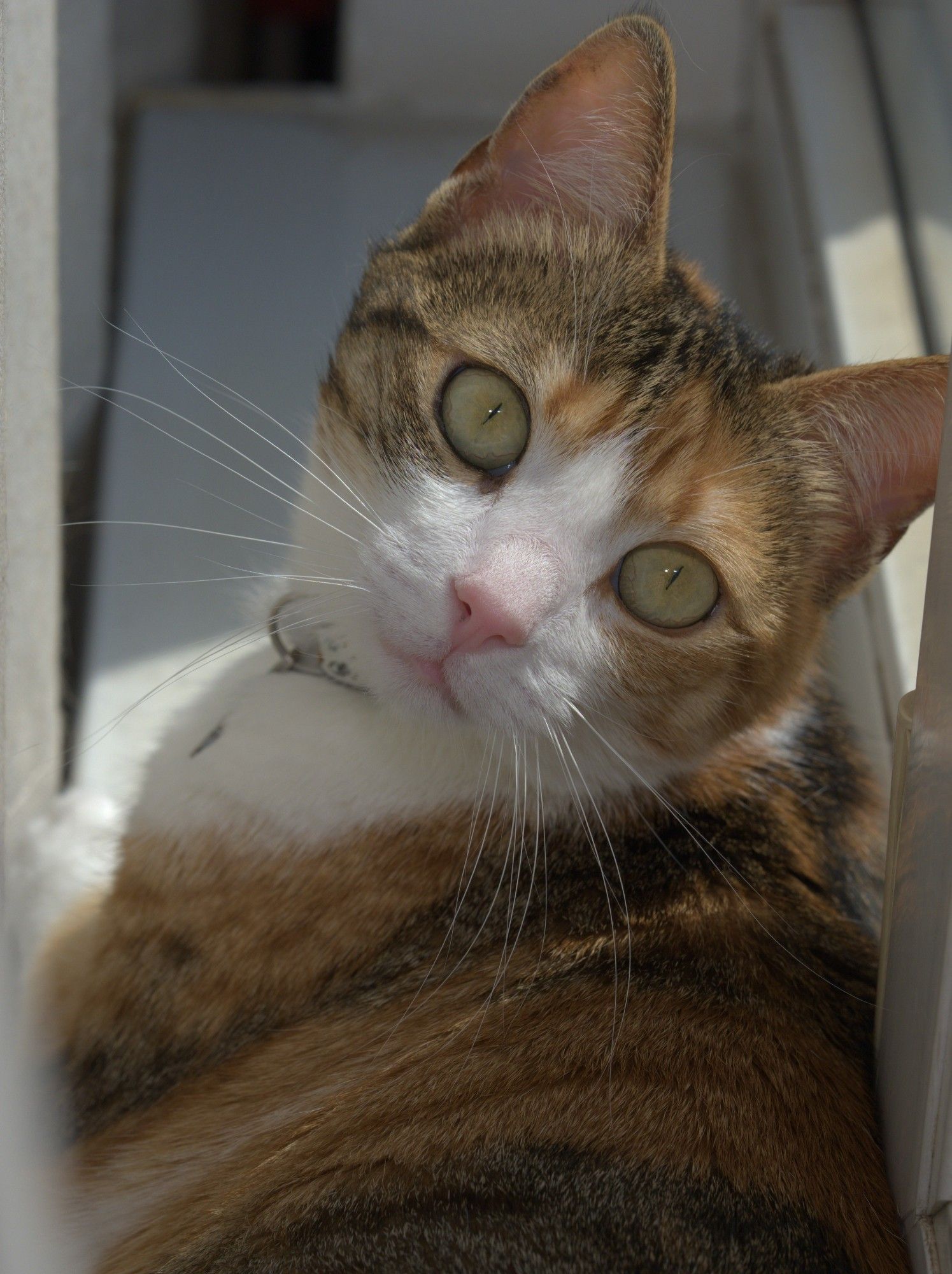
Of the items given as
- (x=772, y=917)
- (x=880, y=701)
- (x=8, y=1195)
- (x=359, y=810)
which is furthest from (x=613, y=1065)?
(x=880, y=701)

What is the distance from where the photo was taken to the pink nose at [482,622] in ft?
4.11

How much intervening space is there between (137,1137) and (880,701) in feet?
3.65

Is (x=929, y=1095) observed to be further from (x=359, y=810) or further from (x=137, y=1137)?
(x=137, y=1137)

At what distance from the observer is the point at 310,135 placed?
2566 mm

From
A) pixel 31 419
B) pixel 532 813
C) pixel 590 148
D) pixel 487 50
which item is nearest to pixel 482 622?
pixel 532 813

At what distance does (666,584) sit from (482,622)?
20cm

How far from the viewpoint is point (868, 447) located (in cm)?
138

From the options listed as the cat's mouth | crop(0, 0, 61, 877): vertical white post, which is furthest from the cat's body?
crop(0, 0, 61, 877): vertical white post

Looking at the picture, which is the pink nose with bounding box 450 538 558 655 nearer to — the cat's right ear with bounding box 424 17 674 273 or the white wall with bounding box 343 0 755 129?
the cat's right ear with bounding box 424 17 674 273

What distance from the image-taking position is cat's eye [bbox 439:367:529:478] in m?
1.34

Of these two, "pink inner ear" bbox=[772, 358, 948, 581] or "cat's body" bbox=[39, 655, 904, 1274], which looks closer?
"cat's body" bbox=[39, 655, 904, 1274]

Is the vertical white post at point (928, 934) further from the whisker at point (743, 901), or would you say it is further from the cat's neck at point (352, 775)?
the cat's neck at point (352, 775)

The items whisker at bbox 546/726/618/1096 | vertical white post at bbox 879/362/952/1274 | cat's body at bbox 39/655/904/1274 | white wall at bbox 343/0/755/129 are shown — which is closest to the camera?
vertical white post at bbox 879/362/952/1274

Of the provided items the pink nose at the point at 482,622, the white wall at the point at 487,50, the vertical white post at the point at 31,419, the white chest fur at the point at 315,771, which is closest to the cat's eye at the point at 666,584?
the pink nose at the point at 482,622
